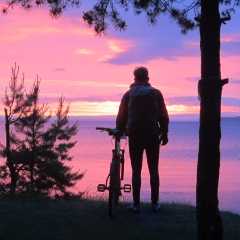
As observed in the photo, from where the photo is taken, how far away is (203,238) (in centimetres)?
Answer: 695

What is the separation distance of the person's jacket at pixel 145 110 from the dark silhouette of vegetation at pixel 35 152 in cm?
877

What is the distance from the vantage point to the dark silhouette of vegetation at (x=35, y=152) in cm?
1791

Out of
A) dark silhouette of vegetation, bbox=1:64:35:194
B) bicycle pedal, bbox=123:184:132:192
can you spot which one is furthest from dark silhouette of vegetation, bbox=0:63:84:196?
bicycle pedal, bbox=123:184:132:192

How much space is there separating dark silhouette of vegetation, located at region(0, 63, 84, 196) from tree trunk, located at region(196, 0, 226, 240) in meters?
10.8

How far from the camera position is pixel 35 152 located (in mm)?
18172

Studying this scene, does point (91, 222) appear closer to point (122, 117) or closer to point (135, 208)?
point (135, 208)

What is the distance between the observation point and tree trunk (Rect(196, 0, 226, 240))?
6895mm

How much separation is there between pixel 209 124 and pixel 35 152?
11.8m

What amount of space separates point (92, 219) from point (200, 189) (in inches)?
85.6

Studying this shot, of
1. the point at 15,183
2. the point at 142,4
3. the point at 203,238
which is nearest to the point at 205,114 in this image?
the point at 203,238

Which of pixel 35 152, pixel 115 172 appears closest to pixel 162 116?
pixel 115 172

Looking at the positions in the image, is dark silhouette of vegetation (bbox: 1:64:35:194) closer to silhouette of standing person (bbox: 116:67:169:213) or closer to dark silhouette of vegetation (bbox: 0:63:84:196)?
dark silhouette of vegetation (bbox: 0:63:84:196)

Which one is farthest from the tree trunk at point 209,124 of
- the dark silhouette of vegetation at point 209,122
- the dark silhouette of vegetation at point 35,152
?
the dark silhouette of vegetation at point 35,152

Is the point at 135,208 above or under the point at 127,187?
under
